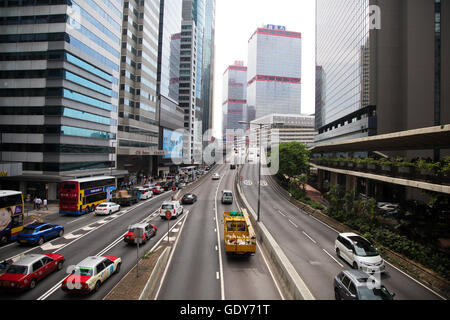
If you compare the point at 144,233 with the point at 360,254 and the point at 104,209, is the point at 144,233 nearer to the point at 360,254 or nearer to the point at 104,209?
the point at 104,209

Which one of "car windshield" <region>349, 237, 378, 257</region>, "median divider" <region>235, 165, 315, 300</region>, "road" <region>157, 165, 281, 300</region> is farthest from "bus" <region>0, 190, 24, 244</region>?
"car windshield" <region>349, 237, 378, 257</region>

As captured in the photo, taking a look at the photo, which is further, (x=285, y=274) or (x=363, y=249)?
(x=363, y=249)

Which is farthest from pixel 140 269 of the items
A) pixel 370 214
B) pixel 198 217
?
pixel 370 214

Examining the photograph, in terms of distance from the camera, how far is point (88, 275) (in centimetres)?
1223

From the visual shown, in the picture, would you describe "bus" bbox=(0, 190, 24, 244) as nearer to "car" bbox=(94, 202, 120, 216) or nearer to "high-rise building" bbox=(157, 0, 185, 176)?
"car" bbox=(94, 202, 120, 216)

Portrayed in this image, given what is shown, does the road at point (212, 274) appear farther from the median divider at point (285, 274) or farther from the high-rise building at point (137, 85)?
the high-rise building at point (137, 85)

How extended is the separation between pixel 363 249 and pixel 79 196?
96.9ft

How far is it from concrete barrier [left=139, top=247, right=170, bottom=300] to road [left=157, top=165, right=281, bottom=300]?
0.45 metres

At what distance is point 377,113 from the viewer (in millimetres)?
45125

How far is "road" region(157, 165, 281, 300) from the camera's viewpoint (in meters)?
11.9

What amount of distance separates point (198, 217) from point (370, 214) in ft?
58.4

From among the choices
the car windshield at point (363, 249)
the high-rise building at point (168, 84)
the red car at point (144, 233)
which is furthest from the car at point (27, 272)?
the high-rise building at point (168, 84)

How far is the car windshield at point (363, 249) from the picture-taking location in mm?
15016

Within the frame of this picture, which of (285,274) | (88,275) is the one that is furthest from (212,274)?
(88,275)
